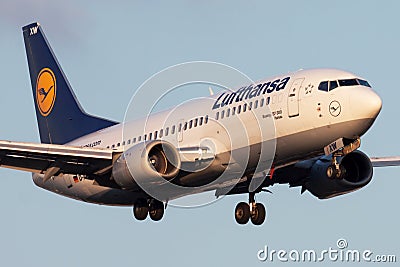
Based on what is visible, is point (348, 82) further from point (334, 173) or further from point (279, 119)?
point (334, 173)

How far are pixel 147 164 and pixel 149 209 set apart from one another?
715 centimetres

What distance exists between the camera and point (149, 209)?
52906 mm

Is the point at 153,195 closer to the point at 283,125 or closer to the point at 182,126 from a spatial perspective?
the point at 182,126

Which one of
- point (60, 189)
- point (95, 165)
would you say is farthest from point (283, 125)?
point (60, 189)

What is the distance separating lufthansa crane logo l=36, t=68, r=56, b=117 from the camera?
61469 mm

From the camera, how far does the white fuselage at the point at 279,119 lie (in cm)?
4425

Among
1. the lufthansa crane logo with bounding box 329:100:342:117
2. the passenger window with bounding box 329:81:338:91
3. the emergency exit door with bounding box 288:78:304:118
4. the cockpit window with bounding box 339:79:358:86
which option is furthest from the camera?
the emergency exit door with bounding box 288:78:304:118

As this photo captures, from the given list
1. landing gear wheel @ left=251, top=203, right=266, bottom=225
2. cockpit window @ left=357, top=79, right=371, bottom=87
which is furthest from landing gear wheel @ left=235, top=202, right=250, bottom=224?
cockpit window @ left=357, top=79, right=371, bottom=87

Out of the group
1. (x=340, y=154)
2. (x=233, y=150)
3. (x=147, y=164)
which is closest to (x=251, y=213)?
(x=233, y=150)

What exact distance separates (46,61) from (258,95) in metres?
19.7

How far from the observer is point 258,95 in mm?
46281

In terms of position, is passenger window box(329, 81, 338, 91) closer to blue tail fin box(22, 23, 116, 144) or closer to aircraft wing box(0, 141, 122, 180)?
aircraft wing box(0, 141, 122, 180)

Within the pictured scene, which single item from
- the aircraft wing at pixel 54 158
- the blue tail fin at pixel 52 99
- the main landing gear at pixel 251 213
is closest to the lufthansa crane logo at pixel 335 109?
the main landing gear at pixel 251 213

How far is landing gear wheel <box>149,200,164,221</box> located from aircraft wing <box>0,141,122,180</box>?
3915 mm
